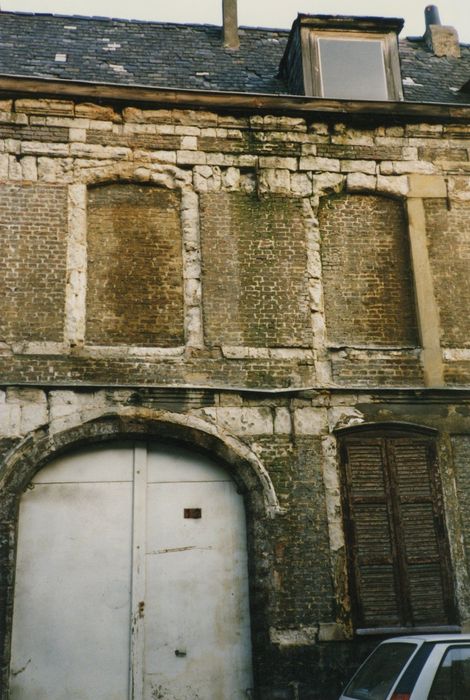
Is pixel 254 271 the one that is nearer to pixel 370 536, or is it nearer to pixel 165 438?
pixel 165 438

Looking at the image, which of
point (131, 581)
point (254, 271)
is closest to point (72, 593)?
point (131, 581)

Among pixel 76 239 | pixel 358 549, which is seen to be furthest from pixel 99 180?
pixel 358 549

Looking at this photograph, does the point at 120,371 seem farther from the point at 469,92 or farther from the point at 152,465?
the point at 469,92

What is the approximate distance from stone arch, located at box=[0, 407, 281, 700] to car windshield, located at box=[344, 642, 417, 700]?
2.07m

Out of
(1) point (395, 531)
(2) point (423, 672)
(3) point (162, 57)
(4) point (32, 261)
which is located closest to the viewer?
(2) point (423, 672)

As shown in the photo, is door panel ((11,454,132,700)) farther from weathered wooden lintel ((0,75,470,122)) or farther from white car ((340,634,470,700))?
weathered wooden lintel ((0,75,470,122))

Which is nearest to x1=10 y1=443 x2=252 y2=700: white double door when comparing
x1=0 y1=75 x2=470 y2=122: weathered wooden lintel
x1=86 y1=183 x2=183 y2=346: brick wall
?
x1=86 y1=183 x2=183 y2=346: brick wall

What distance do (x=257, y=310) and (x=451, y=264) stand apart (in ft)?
9.24

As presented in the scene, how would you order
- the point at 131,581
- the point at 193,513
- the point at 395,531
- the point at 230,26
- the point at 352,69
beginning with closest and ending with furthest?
the point at 131,581, the point at 193,513, the point at 395,531, the point at 352,69, the point at 230,26

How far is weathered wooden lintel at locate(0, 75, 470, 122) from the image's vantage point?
10.7 metres

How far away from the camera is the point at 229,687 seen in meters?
9.11

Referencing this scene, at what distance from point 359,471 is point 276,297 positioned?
2.49 meters

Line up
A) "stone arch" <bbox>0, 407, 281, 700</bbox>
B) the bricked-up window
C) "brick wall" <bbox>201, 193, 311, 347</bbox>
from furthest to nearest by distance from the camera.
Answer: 1. "brick wall" <bbox>201, 193, 311, 347</bbox>
2. the bricked-up window
3. "stone arch" <bbox>0, 407, 281, 700</bbox>

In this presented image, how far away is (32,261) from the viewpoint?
33.5ft
